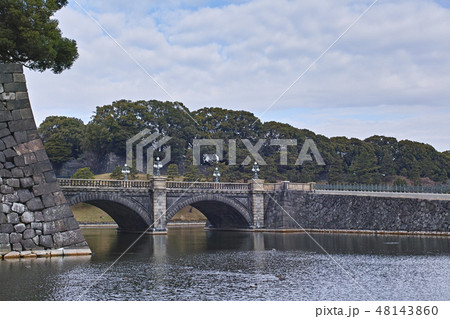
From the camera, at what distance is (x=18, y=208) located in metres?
30.4

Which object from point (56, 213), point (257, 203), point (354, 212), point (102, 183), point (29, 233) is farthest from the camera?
point (257, 203)

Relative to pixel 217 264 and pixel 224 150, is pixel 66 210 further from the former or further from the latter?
pixel 224 150

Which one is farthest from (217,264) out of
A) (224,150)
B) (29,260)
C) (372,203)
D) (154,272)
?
(224,150)

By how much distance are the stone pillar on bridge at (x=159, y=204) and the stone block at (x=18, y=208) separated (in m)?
28.1

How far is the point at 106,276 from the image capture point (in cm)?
2688

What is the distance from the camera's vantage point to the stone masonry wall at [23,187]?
30.3 m

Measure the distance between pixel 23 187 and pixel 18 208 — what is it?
119cm

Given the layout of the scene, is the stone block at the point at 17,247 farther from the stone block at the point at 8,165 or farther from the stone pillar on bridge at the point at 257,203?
the stone pillar on bridge at the point at 257,203

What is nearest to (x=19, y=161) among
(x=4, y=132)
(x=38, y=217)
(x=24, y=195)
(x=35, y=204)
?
(x=4, y=132)

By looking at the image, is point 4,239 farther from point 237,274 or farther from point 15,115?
point 237,274

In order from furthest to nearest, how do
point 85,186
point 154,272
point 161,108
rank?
point 161,108, point 85,186, point 154,272

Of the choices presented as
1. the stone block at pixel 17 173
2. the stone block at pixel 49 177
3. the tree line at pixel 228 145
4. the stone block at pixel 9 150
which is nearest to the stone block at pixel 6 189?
the stone block at pixel 17 173

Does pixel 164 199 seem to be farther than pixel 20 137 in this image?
Yes

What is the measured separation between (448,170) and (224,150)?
49.8 meters
